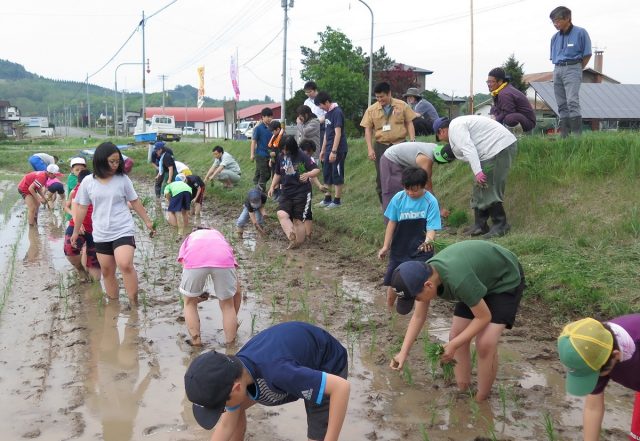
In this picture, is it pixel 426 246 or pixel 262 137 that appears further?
pixel 262 137

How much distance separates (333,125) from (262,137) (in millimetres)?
2384

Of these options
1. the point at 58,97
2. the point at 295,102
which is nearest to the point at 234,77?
the point at 295,102

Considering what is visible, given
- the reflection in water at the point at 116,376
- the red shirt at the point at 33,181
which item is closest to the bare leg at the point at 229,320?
the reflection in water at the point at 116,376

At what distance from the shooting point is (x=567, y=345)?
2.43 meters

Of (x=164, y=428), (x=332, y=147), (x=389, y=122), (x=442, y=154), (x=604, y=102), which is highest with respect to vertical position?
(x=604, y=102)

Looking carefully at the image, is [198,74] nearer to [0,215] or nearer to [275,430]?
[0,215]

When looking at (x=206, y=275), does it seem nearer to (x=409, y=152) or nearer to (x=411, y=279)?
(x=411, y=279)

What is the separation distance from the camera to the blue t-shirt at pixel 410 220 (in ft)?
17.4

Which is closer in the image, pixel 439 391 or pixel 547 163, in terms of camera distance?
pixel 439 391

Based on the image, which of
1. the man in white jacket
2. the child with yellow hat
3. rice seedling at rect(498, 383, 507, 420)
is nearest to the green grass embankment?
the man in white jacket

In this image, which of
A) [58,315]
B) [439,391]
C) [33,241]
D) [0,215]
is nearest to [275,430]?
[439,391]

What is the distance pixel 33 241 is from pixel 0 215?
12.0 feet

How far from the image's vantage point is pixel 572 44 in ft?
25.2

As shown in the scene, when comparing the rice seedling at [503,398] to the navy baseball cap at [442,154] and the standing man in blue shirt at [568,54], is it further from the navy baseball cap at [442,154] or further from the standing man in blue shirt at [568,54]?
the standing man in blue shirt at [568,54]
